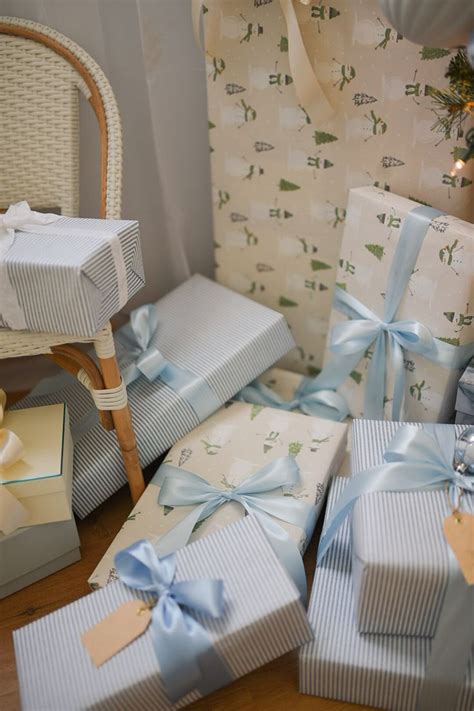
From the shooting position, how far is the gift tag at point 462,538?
864 mm

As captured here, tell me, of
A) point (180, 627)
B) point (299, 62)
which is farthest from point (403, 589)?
point (299, 62)

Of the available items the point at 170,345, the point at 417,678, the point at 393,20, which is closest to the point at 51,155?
the point at 170,345

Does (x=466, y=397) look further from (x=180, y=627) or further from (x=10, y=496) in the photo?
(x=10, y=496)

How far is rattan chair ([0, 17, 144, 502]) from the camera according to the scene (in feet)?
3.80

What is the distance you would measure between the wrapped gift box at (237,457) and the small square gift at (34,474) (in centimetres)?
13

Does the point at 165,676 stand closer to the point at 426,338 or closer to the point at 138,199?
the point at 426,338

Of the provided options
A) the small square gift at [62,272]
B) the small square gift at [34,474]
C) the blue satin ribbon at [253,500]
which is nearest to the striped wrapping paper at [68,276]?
the small square gift at [62,272]

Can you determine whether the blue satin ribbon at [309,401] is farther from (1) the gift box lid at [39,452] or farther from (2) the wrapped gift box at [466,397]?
(1) the gift box lid at [39,452]

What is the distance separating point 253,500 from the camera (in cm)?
112

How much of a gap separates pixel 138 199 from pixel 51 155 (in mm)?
320

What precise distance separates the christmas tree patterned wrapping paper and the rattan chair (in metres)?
0.27

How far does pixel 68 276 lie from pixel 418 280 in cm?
62

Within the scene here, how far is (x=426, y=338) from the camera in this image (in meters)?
1.19

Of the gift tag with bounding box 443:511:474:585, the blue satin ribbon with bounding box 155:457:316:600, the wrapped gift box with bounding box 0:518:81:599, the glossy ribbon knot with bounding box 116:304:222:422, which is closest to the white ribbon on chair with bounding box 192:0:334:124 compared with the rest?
the glossy ribbon knot with bounding box 116:304:222:422
